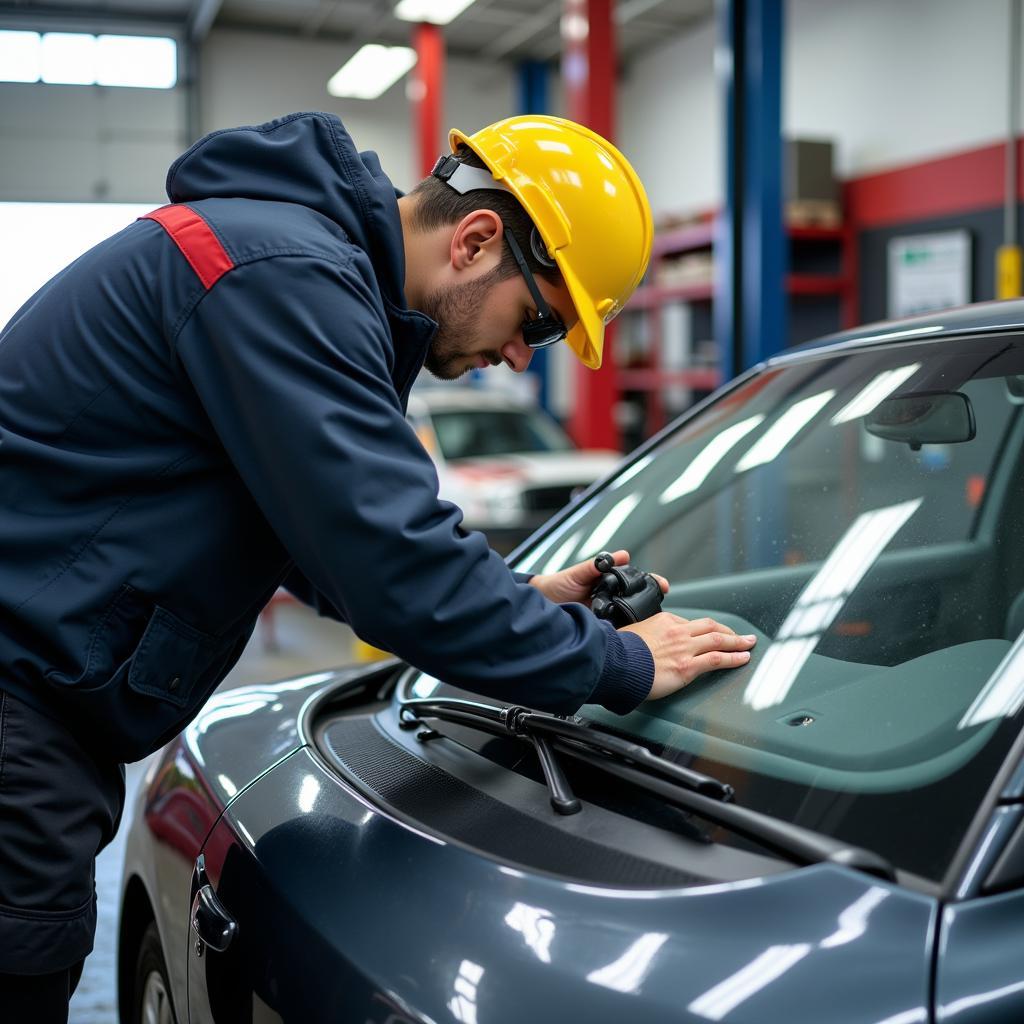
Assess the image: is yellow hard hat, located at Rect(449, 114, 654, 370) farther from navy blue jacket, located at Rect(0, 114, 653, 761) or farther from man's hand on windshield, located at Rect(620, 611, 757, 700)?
man's hand on windshield, located at Rect(620, 611, 757, 700)

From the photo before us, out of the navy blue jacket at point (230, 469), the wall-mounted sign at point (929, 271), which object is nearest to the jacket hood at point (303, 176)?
the navy blue jacket at point (230, 469)

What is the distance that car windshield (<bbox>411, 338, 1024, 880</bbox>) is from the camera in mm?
1148

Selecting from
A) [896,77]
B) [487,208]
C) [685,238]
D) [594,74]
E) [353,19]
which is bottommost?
[487,208]

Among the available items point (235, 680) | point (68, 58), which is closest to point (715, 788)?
point (235, 680)

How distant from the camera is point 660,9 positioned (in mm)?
12523

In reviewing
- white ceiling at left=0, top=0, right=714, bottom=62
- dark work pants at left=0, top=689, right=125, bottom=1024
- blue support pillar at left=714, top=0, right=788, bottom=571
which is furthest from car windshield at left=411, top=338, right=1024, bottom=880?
white ceiling at left=0, top=0, right=714, bottom=62

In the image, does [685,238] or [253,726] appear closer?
[253,726]

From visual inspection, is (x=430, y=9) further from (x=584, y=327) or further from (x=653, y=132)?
(x=584, y=327)

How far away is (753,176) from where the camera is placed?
6.38 meters

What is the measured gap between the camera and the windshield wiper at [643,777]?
1.04 metres

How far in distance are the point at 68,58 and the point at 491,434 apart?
9.58 meters

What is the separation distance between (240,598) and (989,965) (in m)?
0.91

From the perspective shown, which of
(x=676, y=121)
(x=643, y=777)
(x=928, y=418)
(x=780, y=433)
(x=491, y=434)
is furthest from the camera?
(x=676, y=121)

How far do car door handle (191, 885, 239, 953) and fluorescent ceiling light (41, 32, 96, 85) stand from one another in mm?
14229
